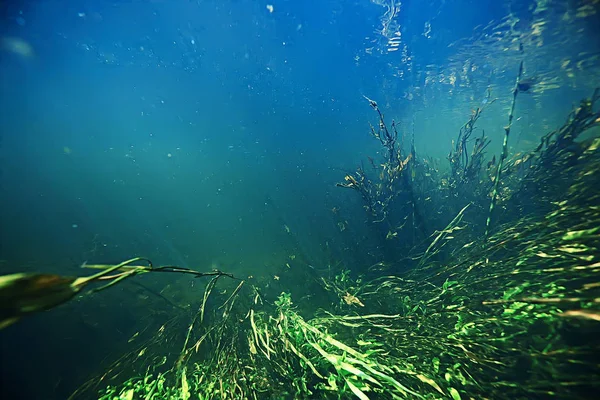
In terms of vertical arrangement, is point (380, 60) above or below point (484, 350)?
above

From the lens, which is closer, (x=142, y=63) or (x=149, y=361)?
(x=149, y=361)

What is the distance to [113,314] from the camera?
6266 mm

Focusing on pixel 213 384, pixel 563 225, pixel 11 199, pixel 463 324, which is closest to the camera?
pixel 463 324

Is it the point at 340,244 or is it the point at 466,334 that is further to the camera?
the point at 340,244

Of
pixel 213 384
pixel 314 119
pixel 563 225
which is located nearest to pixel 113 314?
pixel 213 384

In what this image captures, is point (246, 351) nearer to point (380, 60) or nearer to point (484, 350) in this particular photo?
point (484, 350)

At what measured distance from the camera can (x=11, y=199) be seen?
34.5m

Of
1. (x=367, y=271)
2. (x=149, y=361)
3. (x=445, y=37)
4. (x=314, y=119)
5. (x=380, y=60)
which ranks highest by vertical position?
(x=314, y=119)

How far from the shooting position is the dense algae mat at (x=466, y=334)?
1922 mm

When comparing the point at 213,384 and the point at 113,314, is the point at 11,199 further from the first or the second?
the point at 213,384

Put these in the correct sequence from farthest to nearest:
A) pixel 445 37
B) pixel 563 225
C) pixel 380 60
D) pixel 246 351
→ pixel 380 60, pixel 445 37, pixel 246 351, pixel 563 225

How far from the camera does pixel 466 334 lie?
230cm

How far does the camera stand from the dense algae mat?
192 centimetres

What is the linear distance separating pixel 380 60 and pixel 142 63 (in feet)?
62.0
